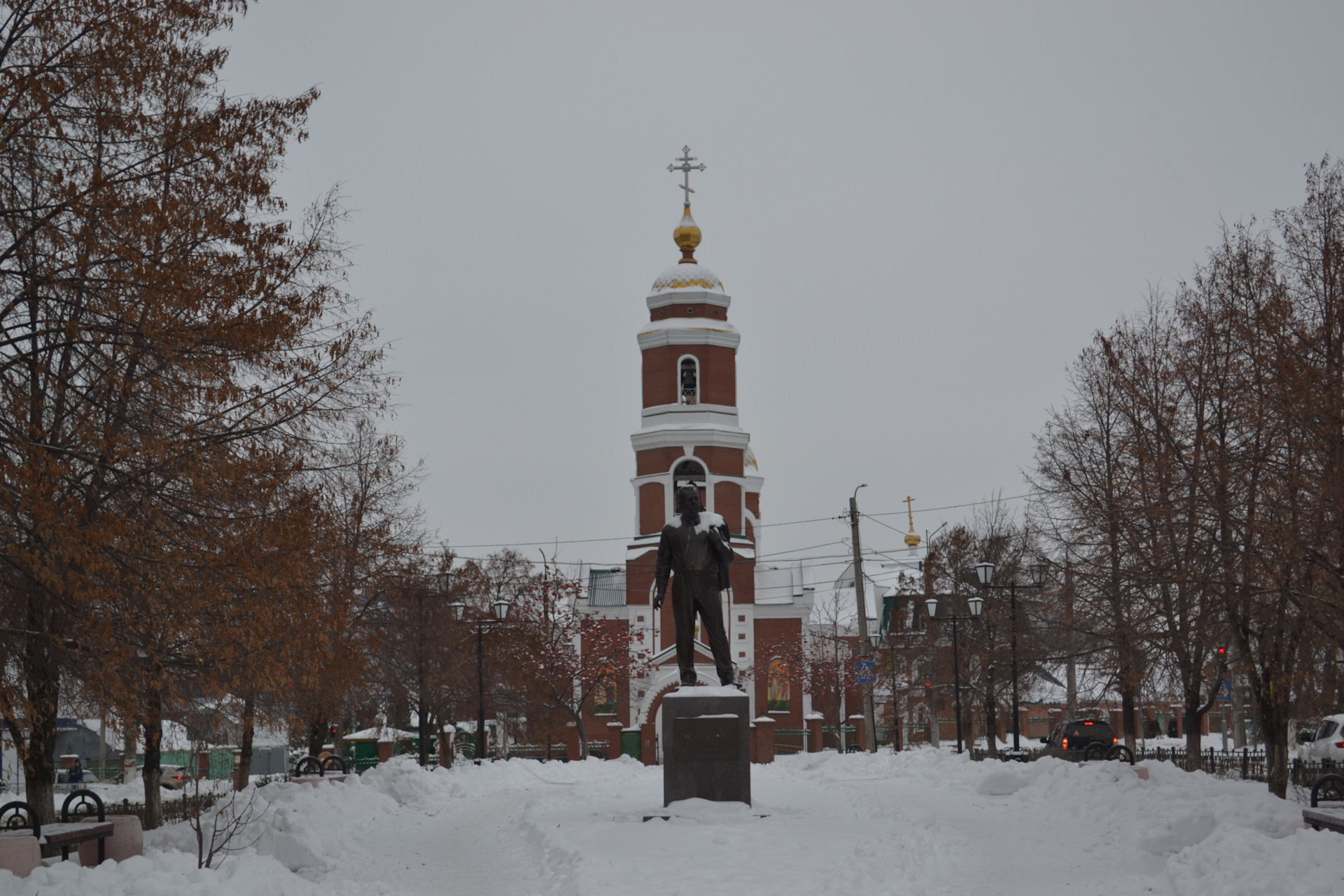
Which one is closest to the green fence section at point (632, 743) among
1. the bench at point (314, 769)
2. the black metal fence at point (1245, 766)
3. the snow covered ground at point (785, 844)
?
the black metal fence at point (1245, 766)

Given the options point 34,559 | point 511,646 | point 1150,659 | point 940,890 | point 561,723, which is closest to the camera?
point 34,559

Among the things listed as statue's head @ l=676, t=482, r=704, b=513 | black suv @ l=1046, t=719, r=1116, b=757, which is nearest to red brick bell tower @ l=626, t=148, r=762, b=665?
black suv @ l=1046, t=719, r=1116, b=757

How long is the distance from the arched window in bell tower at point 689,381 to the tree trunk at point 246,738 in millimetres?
27035

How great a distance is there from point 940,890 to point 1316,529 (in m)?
7.28

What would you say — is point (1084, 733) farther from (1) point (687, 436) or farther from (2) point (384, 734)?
(2) point (384, 734)

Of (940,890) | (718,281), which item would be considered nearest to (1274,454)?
(940,890)

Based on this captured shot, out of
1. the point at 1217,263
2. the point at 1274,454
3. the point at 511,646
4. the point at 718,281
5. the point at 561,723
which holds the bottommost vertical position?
the point at 561,723

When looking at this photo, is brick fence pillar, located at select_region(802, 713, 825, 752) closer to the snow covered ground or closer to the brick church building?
the brick church building

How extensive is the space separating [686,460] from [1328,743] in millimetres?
27586

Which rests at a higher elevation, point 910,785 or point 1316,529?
point 1316,529

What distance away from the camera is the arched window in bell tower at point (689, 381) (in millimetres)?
50250

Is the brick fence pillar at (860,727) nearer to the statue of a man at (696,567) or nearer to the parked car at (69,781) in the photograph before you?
the parked car at (69,781)

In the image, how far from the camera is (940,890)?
35.9 ft

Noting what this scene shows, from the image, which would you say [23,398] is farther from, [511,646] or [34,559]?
[511,646]
